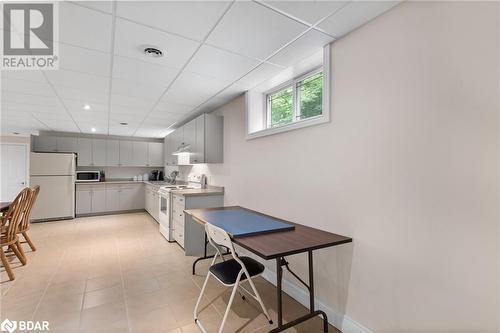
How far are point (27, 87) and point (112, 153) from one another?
394cm

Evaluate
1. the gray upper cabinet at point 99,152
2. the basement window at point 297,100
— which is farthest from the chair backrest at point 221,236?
the gray upper cabinet at point 99,152

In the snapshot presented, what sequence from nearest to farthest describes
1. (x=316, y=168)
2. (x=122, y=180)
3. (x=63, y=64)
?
(x=316, y=168) → (x=63, y=64) → (x=122, y=180)

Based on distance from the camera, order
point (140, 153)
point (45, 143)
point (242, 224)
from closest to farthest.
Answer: point (242, 224)
point (45, 143)
point (140, 153)

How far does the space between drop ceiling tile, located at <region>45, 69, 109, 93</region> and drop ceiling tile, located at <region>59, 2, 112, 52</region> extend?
2.38ft

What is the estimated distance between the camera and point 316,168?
2.09 m

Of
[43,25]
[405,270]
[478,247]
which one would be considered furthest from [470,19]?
[43,25]

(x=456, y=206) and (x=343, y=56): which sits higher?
(x=343, y=56)

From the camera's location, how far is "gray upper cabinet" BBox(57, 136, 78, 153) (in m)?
5.85

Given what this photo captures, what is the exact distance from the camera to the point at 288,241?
170cm

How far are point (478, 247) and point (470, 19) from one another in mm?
1181

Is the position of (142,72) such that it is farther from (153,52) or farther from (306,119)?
(306,119)

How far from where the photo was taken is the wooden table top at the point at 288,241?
1.48 meters

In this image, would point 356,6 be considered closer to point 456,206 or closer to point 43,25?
point 456,206

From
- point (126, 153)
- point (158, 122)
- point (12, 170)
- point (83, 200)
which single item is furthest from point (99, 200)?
point (158, 122)
